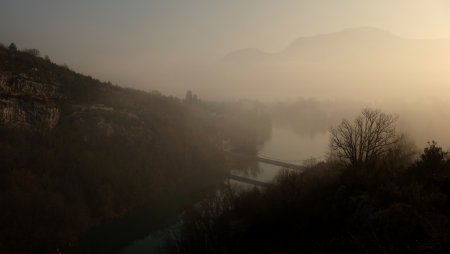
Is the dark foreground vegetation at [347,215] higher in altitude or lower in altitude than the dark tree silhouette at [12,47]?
lower

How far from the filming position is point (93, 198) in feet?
117

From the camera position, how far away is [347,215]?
38.3ft

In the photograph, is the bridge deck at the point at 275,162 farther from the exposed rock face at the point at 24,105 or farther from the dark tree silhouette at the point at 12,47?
the dark tree silhouette at the point at 12,47

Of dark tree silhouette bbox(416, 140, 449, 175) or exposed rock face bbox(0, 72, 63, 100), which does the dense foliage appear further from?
exposed rock face bbox(0, 72, 63, 100)

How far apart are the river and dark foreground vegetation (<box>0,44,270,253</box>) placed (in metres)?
5.20

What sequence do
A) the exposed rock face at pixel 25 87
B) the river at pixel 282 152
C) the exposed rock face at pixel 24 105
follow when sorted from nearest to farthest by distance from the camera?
the river at pixel 282 152 < the exposed rock face at pixel 24 105 < the exposed rock face at pixel 25 87

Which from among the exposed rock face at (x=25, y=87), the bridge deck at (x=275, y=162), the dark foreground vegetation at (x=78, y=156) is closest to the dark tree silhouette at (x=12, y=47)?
the dark foreground vegetation at (x=78, y=156)

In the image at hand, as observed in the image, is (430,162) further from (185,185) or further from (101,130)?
(101,130)

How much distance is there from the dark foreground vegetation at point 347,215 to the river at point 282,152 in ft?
27.4

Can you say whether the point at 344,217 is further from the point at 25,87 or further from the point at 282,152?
the point at 282,152

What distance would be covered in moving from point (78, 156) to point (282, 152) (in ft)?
135

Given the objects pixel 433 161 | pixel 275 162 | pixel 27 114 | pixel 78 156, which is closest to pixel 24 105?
pixel 27 114

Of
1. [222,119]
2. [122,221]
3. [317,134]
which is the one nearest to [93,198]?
[122,221]

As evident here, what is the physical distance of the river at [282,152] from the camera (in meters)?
28.3
